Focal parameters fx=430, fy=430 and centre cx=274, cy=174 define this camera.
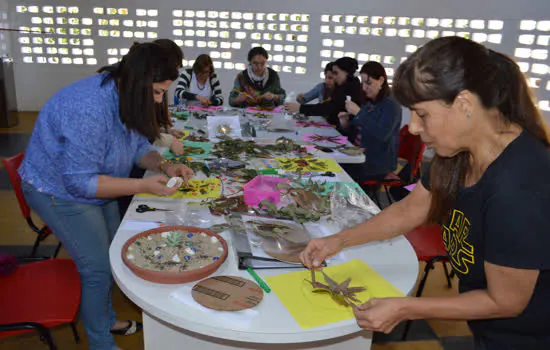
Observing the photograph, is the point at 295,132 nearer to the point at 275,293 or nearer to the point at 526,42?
the point at 275,293

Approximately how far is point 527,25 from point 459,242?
6531 mm

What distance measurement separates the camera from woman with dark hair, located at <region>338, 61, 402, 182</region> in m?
3.68

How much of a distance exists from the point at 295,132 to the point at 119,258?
8.28 ft

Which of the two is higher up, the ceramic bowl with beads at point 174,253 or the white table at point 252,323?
the ceramic bowl with beads at point 174,253

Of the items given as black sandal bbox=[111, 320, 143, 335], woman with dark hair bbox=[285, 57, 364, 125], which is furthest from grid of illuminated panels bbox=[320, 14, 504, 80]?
black sandal bbox=[111, 320, 143, 335]

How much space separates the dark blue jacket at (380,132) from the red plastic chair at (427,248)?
3.48ft

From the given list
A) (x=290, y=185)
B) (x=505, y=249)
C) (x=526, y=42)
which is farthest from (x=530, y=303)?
(x=526, y=42)

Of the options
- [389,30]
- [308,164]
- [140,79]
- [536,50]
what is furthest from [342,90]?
[536,50]

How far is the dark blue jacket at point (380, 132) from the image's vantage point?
3666 millimetres

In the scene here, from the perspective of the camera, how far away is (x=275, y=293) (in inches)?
54.8

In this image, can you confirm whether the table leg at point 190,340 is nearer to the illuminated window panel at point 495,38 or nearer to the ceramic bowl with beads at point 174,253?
the ceramic bowl with beads at point 174,253

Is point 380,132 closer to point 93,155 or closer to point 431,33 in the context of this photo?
point 93,155

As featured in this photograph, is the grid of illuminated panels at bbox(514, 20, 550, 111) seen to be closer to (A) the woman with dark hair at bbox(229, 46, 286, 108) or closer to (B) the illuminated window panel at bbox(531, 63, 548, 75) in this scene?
(B) the illuminated window panel at bbox(531, 63, 548, 75)

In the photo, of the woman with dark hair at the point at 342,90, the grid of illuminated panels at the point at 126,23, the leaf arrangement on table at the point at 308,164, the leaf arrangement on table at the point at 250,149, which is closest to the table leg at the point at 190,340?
the leaf arrangement on table at the point at 308,164
